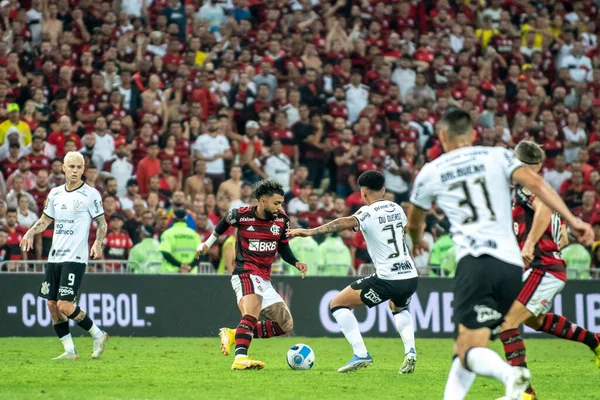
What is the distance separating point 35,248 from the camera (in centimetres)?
1891

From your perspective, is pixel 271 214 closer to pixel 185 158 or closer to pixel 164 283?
pixel 164 283

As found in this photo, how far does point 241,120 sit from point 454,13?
815 cm

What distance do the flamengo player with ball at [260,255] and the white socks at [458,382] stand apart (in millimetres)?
4879

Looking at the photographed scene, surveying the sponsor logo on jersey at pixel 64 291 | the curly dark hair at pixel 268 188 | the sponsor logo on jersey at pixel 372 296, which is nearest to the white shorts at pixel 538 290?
the sponsor logo on jersey at pixel 372 296

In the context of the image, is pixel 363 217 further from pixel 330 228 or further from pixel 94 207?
pixel 94 207

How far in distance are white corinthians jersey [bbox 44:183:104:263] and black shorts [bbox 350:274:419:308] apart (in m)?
3.79

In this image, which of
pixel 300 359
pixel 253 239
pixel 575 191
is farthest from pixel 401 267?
pixel 575 191

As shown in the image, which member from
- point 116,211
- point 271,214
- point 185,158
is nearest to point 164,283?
point 116,211

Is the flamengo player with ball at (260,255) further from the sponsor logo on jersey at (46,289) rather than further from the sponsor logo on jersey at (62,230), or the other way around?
the sponsor logo on jersey at (46,289)

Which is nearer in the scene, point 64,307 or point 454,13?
point 64,307

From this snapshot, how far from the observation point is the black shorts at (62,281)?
44.7 feet

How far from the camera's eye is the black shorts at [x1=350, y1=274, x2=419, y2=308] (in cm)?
1220

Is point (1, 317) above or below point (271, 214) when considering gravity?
below

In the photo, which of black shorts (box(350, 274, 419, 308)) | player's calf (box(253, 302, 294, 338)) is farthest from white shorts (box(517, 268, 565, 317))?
player's calf (box(253, 302, 294, 338))
